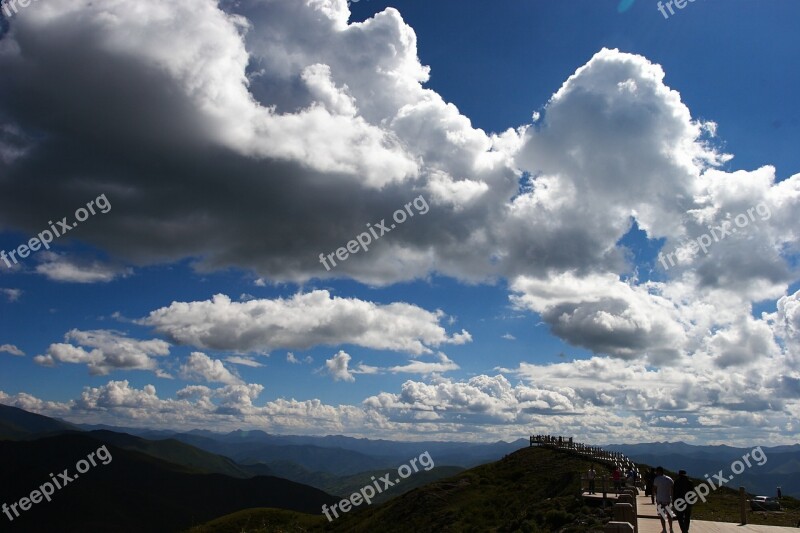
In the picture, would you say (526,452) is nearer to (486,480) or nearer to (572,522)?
(486,480)

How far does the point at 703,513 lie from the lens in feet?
119

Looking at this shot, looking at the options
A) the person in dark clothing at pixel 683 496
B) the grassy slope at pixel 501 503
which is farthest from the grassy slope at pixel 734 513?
the person in dark clothing at pixel 683 496

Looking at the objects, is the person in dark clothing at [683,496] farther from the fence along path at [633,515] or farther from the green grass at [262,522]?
the green grass at [262,522]

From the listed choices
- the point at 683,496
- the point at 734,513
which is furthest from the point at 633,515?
the point at 734,513

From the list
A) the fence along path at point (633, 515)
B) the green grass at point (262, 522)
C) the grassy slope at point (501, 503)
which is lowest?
the green grass at point (262, 522)

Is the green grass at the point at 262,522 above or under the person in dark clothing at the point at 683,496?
under

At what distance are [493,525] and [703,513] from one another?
14793 mm

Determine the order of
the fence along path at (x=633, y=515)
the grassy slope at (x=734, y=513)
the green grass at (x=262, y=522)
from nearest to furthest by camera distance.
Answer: the fence along path at (x=633, y=515), the grassy slope at (x=734, y=513), the green grass at (x=262, y=522)

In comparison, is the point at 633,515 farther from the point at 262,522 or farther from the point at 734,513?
the point at 262,522

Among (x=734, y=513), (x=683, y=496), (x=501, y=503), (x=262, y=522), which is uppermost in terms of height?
(x=683, y=496)

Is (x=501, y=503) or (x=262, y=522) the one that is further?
(x=262, y=522)

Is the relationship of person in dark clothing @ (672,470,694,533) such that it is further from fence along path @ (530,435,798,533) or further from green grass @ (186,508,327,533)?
green grass @ (186,508,327,533)

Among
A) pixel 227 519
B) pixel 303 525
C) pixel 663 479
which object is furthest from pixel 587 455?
pixel 227 519

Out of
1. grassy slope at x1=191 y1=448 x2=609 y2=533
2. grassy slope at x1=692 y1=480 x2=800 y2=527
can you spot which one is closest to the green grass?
grassy slope at x1=191 y1=448 x2=609 y2=533
